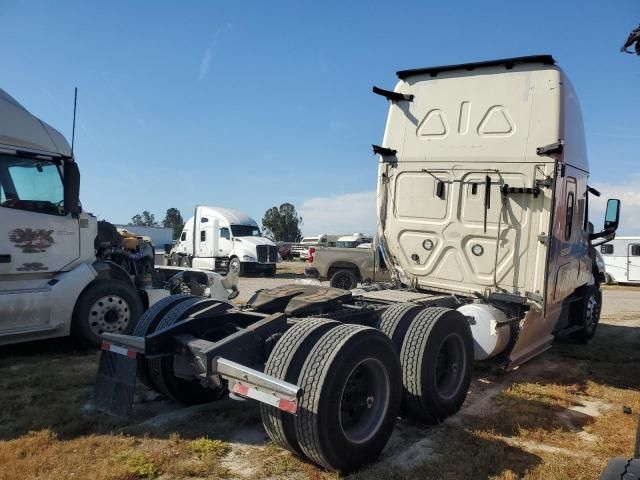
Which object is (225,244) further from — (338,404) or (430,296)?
(338,404)

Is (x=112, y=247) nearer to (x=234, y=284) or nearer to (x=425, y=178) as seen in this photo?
(x=234, y=284)

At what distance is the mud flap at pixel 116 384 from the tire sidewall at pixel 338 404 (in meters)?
1.65

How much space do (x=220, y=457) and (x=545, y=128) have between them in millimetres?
4856

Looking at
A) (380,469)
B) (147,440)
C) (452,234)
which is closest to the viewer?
(380,469)

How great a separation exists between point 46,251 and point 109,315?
1242 millimetres

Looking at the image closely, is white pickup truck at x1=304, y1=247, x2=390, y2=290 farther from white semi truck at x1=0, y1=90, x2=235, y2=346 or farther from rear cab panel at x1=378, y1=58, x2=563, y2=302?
white semi truck at x1=0, y1=90, x2=235, y2=346

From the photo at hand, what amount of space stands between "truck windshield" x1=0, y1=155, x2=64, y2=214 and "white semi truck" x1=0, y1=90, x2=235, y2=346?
11 millimetres

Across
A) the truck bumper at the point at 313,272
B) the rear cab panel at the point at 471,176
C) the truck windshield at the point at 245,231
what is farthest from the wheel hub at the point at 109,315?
the truck windshield at the point at 245,231

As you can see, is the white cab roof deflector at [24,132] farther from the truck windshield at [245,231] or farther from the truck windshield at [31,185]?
the truck windshield at [245,231]

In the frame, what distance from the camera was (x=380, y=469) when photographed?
136 inches

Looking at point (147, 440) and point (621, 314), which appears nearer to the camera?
point (147, 440)

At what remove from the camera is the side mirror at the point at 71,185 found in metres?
6.65

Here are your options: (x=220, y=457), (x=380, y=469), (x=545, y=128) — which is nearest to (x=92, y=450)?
(x=220, y=457)

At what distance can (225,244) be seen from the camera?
22203 mm
